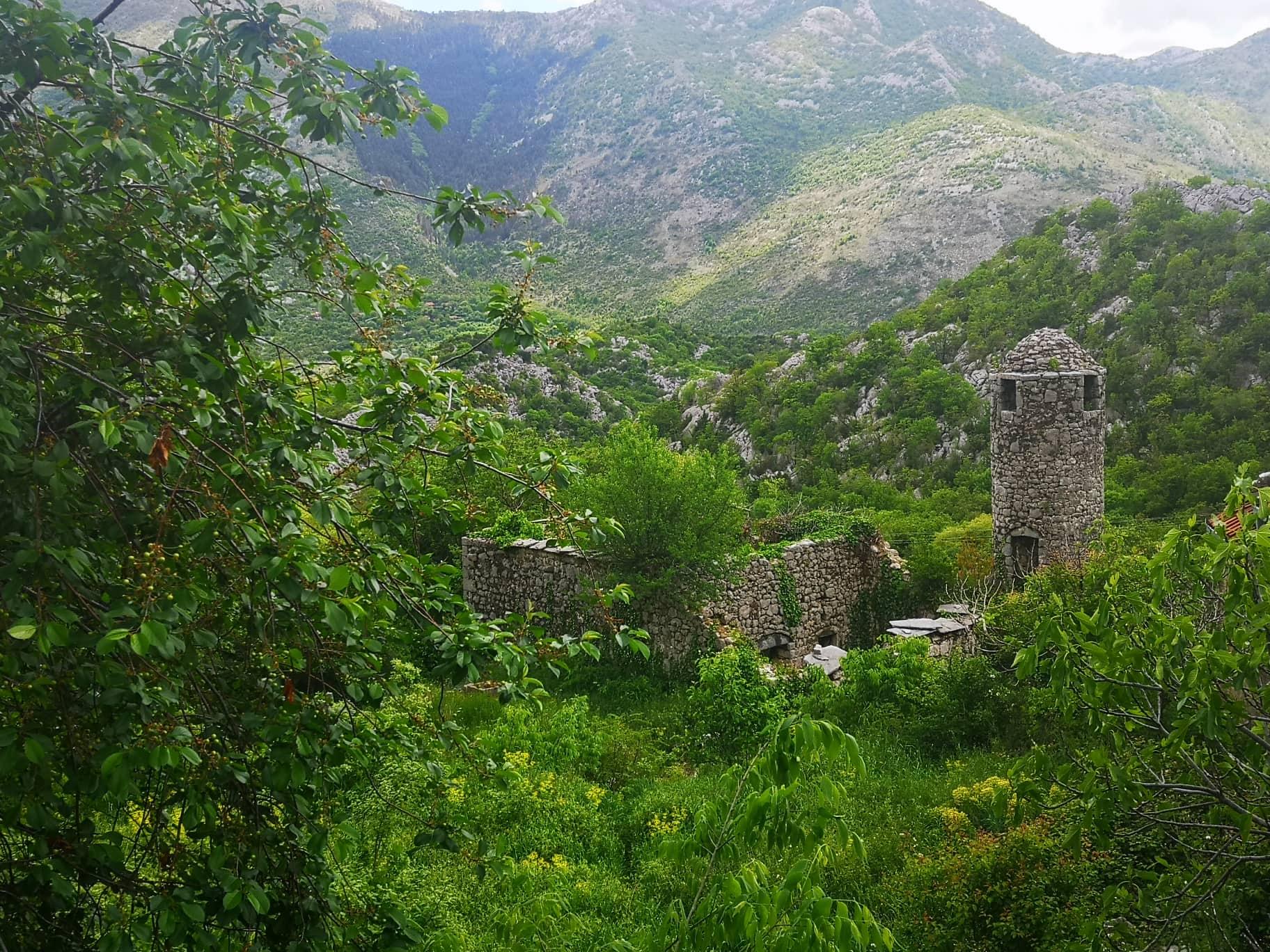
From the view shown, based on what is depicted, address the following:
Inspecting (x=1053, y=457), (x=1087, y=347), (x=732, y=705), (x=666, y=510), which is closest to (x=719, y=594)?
(x=666, y=510)

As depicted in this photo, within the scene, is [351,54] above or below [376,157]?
above

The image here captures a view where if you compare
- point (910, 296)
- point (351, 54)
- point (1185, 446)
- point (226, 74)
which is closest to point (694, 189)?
point (910, 296)

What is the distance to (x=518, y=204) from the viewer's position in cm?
328

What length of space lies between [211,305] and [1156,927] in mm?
4829

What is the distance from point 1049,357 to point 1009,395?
2.27 feet

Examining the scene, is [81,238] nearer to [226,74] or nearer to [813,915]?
[226,74]

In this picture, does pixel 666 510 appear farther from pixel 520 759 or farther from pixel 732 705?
pixel 520 759

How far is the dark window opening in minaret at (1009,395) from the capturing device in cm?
1219

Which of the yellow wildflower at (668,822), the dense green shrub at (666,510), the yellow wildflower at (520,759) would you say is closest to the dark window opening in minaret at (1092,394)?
the dense green shrub at (666,510)

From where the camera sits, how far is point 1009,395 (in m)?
12.3

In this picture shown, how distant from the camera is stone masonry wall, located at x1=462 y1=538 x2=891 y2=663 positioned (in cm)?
1123

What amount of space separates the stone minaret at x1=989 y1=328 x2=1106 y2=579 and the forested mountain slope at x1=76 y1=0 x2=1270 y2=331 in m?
26.3

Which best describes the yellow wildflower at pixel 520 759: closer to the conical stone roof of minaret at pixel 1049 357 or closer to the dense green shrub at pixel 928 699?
the dense green shrub at pixel 928 699

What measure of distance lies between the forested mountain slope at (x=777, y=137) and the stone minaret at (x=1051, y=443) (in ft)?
86.4
